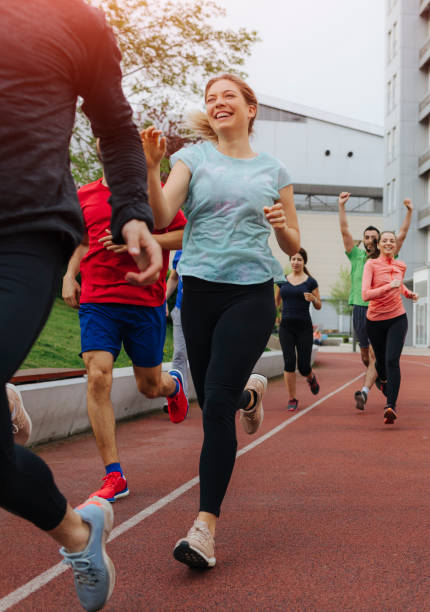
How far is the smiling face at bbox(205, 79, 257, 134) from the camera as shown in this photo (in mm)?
3852

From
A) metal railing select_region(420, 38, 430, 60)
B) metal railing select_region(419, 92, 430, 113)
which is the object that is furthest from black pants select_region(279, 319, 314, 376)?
metal railing select_region(420, 38, 430, 60)

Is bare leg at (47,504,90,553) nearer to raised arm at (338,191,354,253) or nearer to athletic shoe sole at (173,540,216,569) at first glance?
athletic shoe sole at (173,540,216,569)

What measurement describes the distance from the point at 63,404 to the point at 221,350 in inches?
168

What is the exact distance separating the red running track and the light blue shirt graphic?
1.33 metres

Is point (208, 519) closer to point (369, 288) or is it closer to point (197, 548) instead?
point (197, 548)

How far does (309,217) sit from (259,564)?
239 ft

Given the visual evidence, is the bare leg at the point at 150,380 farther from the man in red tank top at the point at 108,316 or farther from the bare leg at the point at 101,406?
the bare leg at the point at 101,406

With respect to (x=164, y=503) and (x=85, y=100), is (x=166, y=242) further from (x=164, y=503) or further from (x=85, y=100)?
(x=85, y=100)

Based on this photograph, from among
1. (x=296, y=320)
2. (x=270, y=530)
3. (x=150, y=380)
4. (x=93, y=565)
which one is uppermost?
(x=296, y=320)

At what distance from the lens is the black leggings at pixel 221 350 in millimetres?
3439

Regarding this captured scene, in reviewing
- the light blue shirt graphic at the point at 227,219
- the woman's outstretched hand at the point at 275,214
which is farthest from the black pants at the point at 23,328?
the light blue shirt graphic at the point at 227,219

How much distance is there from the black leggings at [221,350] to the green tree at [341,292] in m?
72.4

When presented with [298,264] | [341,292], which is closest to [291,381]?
[298,264]

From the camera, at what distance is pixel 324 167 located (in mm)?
74375
